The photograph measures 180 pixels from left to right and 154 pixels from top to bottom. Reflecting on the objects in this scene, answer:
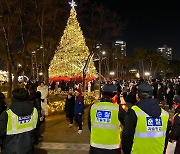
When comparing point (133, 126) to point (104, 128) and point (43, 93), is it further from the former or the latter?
point (43, 93)

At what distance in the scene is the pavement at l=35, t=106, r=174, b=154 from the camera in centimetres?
899

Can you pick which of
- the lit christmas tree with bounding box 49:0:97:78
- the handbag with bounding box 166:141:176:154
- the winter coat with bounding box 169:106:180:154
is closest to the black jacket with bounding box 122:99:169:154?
the winter coat with bounding box 169:106:180:154

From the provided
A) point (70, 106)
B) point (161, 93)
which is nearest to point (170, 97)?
point (161, 93)

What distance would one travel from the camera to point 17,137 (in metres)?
4.79

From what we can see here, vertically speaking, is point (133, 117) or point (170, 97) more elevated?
point (133, 117)

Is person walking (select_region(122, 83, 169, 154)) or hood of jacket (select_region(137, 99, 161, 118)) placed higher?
hood of jacket (select_region(137, 99, 161, 118))

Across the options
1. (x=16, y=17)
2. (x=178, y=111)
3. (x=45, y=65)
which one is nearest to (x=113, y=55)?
(x=45, y=65)

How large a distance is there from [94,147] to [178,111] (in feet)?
6.34

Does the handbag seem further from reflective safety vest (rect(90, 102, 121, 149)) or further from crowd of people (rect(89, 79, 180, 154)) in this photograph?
reflective safety vest (rect(90, 102, 121, 149))

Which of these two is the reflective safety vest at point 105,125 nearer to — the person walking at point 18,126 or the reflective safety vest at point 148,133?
the reflective safety vest at point 148,133

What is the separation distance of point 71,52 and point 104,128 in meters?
22.3

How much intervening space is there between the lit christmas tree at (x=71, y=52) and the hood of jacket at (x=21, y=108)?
21.5 metres

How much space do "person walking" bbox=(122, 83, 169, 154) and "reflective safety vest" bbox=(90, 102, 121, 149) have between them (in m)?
0.54

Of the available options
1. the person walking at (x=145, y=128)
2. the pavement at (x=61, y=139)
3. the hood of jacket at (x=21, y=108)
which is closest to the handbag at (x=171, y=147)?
the person walking at (x=145, y=128)
